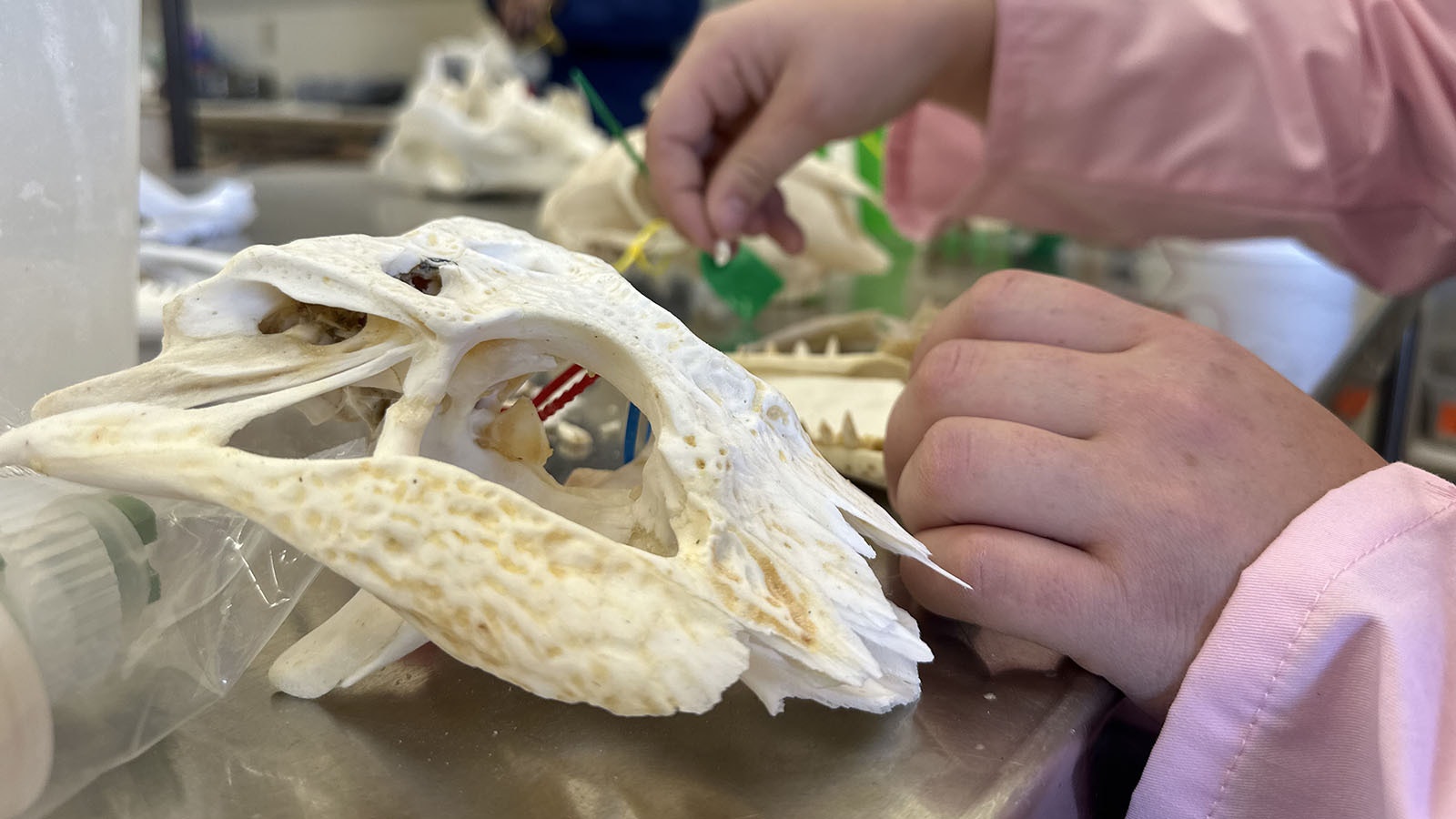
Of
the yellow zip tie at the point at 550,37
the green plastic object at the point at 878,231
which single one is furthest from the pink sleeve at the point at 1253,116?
the yellow zip tie at the point at 550,37

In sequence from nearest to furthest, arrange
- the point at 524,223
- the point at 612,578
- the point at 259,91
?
the point at 612,578 < the point at 524,223 < the point at 259,91

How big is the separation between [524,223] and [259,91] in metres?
3.02

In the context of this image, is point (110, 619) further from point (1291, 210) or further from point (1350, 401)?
point (1350, 401)

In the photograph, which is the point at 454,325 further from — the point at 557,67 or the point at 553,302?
the point at 557,67

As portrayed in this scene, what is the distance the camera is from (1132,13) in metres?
0.74

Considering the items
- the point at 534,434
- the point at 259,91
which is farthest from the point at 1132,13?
the point at 259,91

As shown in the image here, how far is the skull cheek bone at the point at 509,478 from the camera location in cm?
27

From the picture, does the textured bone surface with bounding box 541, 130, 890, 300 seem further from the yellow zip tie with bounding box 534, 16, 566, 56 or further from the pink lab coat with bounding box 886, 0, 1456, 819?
the yellow zip tie with bounding box 534, 16, 566, 56

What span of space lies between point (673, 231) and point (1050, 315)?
50 centimetres

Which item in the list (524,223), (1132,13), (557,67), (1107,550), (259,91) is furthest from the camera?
(259,91)

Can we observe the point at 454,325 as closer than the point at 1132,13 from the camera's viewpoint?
Yes

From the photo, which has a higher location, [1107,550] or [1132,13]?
[1132,13]

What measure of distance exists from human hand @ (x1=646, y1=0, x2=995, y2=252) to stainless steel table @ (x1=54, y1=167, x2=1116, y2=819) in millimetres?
495

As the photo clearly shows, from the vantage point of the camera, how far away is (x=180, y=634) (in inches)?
12.9
